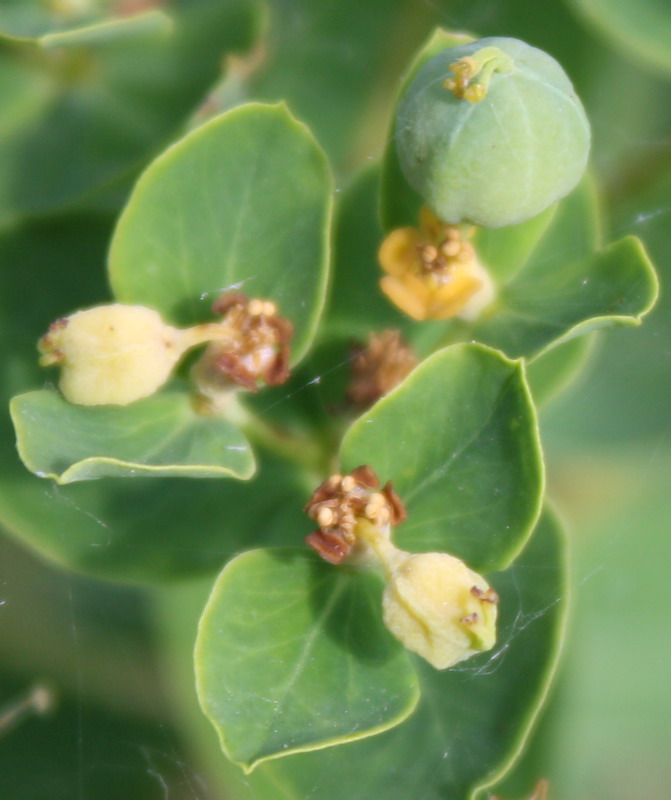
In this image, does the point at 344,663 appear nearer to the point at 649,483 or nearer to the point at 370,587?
the point at 370,587

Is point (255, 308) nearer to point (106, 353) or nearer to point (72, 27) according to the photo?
point (106, 353)

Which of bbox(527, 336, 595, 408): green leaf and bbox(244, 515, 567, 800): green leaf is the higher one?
bbox(527, 336, 595, 408): green leaf

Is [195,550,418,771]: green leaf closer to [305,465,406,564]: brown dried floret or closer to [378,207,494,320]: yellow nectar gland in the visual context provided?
[305,465,406,564]: brown dried floret

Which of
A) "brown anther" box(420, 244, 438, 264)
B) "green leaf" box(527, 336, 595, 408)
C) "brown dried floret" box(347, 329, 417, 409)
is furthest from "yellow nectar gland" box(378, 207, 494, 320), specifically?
"green leaf" box(527, 336, 595, 408)

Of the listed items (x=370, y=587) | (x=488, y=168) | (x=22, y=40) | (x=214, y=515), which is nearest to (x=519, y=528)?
(x=370, y=587)

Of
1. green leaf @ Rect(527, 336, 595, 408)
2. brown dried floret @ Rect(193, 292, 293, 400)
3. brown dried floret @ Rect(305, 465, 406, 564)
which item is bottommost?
green leaf @ Rect(527, 336, 595, 408)

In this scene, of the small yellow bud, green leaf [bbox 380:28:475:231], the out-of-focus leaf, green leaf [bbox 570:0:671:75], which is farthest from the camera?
the out-of-focus leaf

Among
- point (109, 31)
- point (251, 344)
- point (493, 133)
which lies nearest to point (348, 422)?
point (251, 344)
